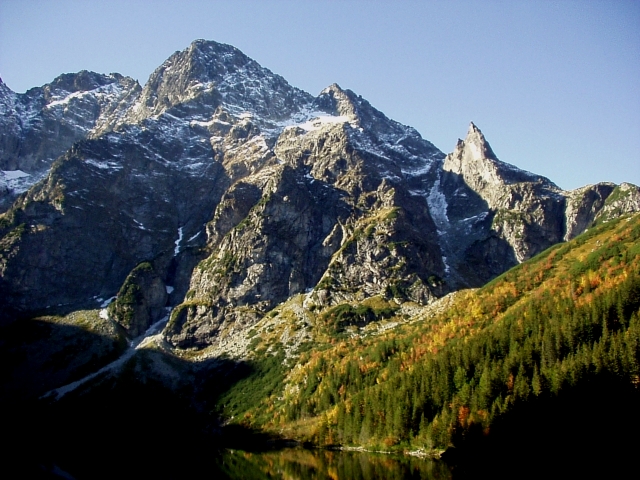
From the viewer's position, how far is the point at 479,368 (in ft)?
414

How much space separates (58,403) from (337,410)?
105m

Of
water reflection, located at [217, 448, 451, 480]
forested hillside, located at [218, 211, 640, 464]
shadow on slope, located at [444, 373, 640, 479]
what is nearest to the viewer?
water reflection, located at [217, 448, 451, 480]

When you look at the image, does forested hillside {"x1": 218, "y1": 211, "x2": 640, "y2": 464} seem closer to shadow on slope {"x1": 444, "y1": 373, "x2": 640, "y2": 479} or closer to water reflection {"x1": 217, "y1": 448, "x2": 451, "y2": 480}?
shadow on slope {"x1": 444, "y1": 373, "x2": 640, "y2": 479}

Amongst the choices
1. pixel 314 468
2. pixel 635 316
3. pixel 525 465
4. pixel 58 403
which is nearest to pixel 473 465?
pixel 525 465

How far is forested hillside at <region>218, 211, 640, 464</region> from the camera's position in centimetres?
10738

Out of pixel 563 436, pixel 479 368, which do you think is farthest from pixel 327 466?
pixel 479 368

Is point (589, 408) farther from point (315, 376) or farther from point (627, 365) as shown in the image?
point (315, 376)

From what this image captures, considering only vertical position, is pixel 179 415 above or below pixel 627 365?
below

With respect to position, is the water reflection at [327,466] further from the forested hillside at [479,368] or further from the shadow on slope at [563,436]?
the forested hillside at [479,368]

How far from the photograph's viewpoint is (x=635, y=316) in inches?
4596

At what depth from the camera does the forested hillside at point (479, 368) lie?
352 feet

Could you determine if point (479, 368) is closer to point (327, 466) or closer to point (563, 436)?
point (563, 436)

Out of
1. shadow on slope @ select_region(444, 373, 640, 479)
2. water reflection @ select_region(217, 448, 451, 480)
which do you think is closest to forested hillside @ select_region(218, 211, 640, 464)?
shadow on slope @ select_region(444, 373, 640, 479)

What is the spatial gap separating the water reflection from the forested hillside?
45.6 feet
